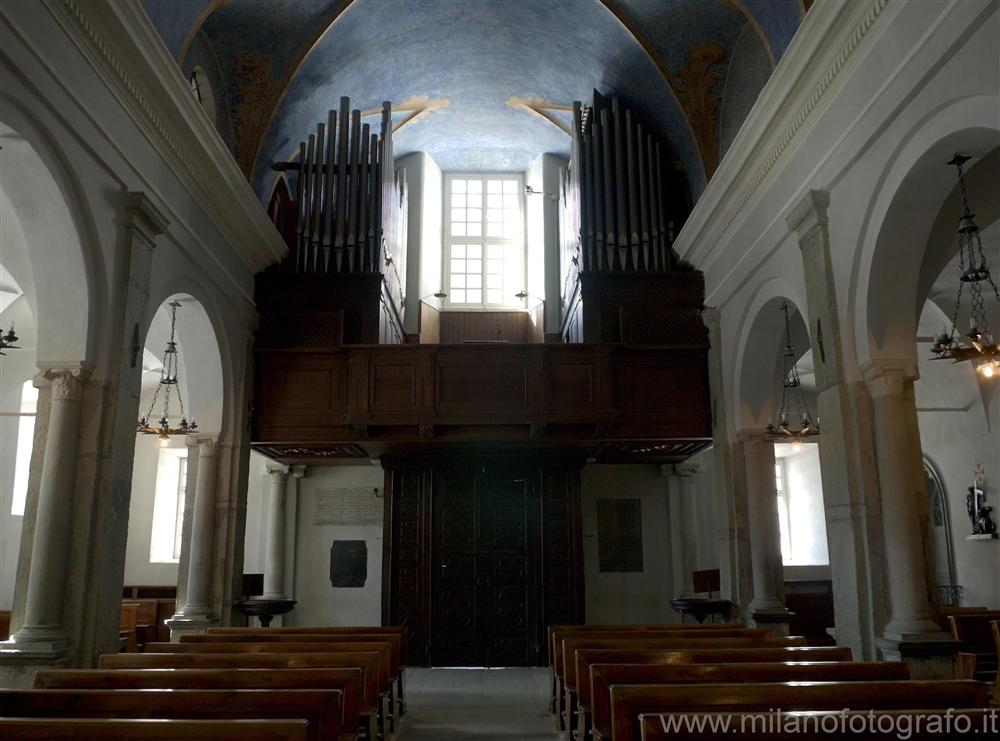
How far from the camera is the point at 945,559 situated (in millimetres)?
15523

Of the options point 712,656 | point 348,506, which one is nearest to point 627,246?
point 712,656

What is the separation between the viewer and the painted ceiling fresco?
10438 millimetres

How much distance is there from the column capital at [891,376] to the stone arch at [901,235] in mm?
34

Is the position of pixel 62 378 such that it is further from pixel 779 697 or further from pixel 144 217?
pixel 779 697

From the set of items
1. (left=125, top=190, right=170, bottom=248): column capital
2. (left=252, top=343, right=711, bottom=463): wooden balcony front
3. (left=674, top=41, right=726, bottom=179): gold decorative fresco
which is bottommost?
(left=252, top=343, right=711, bottom=463): wooden balcony front

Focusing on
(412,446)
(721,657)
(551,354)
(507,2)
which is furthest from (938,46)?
(412,446)

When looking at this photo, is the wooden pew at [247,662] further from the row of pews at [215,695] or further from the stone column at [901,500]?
the stone column at [901,500]

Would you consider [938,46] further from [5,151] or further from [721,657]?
[5,151]

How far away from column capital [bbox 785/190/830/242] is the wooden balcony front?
3464 millimetres

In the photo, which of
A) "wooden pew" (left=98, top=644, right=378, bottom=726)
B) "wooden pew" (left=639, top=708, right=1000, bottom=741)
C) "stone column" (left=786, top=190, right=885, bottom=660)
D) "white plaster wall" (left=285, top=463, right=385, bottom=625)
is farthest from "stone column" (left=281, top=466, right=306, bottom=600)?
"wooden pew" (left=639, top=708, right=1000, bottom=741)

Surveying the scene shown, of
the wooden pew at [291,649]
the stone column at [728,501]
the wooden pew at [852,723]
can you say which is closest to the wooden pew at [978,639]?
the stone column at [728,501]

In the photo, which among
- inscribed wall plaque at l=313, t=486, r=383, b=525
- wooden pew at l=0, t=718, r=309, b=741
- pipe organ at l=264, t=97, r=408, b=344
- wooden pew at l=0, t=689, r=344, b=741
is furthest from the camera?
inscribed wall plaque at l=313, t=486, r=383, b=525

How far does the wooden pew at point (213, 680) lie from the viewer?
4.96 m

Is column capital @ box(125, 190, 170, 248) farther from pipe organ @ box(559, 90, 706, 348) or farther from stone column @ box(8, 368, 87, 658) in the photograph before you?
pipe organ @ box(559, 90, 706, 348)
